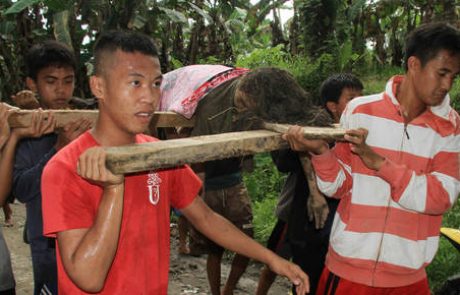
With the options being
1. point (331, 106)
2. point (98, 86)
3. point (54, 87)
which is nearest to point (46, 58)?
point (54, 87)

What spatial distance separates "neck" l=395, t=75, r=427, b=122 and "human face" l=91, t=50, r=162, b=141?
1161 millimetres

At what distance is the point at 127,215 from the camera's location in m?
1.63

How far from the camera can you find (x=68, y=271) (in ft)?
4.75

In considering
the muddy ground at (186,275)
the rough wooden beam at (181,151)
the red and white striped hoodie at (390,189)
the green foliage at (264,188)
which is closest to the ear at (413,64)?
the red and white striped hoodie at (390,189)

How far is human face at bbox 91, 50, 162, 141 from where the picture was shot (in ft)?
5.21

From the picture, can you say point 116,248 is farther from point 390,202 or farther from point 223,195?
point 223,195

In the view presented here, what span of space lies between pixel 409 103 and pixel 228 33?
6.66 meters

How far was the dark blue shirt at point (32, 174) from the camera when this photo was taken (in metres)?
2.32

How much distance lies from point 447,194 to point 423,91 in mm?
453

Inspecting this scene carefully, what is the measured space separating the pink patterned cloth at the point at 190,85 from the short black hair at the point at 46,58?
61cm

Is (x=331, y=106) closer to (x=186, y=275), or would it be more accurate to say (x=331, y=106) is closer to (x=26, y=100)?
(x=26, y=100)

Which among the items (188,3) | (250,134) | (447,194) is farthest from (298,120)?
(188,3)

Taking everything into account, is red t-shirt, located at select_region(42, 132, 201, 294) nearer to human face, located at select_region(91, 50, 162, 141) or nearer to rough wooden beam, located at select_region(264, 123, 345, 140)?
human face, located at select_region(91, 50, 162, 141)

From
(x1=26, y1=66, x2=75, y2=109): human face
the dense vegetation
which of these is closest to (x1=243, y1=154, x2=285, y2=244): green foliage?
the dense vegetation
